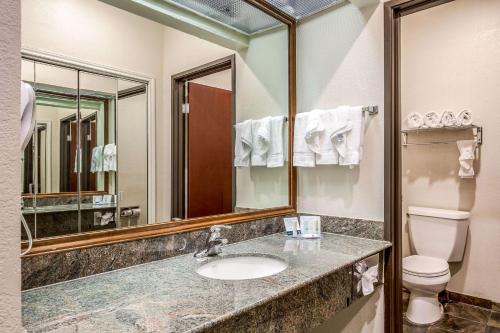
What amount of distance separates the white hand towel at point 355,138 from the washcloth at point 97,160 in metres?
1.20

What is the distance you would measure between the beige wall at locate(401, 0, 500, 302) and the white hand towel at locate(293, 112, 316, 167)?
5.35 feet

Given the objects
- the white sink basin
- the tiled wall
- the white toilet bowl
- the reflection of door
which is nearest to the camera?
the tiled wall

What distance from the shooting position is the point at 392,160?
1.63 m

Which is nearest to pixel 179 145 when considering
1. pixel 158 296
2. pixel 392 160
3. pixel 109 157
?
pixel 109 157

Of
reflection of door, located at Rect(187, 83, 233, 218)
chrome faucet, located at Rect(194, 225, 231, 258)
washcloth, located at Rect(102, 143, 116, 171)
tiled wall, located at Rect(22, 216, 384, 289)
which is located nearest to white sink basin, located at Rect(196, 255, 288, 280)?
chrome faucet, located at Rect(194, 225, 231, 258)

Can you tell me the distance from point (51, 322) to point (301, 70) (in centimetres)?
179

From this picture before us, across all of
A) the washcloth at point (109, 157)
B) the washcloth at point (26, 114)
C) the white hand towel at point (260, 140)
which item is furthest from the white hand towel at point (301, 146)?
the washcloth at point (26, 114)

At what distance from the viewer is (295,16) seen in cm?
201

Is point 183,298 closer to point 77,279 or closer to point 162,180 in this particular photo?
point 77,279

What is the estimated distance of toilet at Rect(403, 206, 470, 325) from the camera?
240 cm

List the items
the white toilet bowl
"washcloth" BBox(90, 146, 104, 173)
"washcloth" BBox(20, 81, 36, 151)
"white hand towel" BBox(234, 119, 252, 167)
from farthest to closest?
the white toilet bowl
"white hand towel" BBox(234, 119, 252, 167)
"washcloth" BBox(90, 146, 104, 173)
"washcloth" BBox(20, 81, 36, 151)

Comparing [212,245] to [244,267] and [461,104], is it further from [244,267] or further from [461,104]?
[461,104]

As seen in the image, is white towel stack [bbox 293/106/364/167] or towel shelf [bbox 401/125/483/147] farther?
towel shelf [bbox 401/125/483/147]

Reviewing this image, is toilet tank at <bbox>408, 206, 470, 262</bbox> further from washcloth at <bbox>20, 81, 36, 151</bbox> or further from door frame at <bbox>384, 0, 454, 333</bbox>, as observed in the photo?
washcloth at <bbox>20, 81, 36, 151</bbox>
